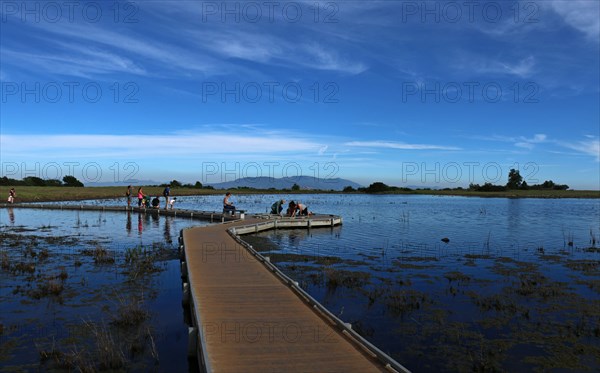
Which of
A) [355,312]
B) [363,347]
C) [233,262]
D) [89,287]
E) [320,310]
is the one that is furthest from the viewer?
[233,262]

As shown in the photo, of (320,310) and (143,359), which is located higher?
(320,310)

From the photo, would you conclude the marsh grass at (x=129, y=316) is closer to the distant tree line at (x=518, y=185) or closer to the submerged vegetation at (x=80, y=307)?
the submerged vegetation at (x=80, y=307)

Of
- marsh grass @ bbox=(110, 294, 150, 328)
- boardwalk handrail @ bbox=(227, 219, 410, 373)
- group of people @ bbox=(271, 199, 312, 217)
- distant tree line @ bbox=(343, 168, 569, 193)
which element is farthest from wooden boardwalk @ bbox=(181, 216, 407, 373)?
distant tree line @ bbox=(343, 168, 569, 193)

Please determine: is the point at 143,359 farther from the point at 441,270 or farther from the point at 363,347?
the point at 441,270

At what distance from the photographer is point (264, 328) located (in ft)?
28.2

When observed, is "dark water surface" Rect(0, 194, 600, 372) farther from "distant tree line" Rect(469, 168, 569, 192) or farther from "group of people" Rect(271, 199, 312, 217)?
"distant tree line" Rect(469, 168, 569, 192)

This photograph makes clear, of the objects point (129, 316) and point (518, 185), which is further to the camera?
point (518, 185)

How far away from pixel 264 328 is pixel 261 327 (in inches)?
3.8

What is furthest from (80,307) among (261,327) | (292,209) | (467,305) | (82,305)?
(292,209)

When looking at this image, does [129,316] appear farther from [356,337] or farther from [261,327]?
[356,337]

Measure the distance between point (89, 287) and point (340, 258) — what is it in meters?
10.5

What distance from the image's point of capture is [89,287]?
13438 millimetres

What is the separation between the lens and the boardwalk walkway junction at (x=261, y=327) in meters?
6.98

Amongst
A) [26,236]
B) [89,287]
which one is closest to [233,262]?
[89,287]
